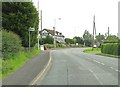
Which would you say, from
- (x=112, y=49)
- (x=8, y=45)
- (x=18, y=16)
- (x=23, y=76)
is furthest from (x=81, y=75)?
(x=112, y=49)

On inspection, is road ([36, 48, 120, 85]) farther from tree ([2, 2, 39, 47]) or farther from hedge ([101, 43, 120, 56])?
hedge ([101, 43, 120, 56])

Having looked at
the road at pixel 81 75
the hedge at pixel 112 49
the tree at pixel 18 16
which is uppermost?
the tree at pixel 18 16

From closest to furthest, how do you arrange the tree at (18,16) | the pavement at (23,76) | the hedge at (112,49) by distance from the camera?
the pavement at (23,76), the tree at (18,16), the hedge at (112,49)

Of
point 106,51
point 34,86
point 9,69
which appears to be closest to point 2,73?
point 9,69

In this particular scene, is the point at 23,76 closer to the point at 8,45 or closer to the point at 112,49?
the point at 8,45

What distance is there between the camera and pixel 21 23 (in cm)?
3781

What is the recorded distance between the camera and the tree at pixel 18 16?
1439 inches

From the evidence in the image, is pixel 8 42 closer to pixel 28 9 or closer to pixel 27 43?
pixel 28 9

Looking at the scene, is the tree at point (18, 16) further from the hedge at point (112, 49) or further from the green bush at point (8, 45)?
the hedge at point (112, 49)

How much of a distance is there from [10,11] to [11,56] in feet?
39.5

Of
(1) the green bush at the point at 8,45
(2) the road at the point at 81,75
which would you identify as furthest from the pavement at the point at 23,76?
(1) the green bush at the point at 8,45

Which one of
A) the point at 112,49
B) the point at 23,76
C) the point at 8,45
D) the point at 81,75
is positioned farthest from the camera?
the point at 112,49

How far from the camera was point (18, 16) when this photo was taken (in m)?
Answer: 37.2

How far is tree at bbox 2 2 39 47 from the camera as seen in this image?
36562mm
